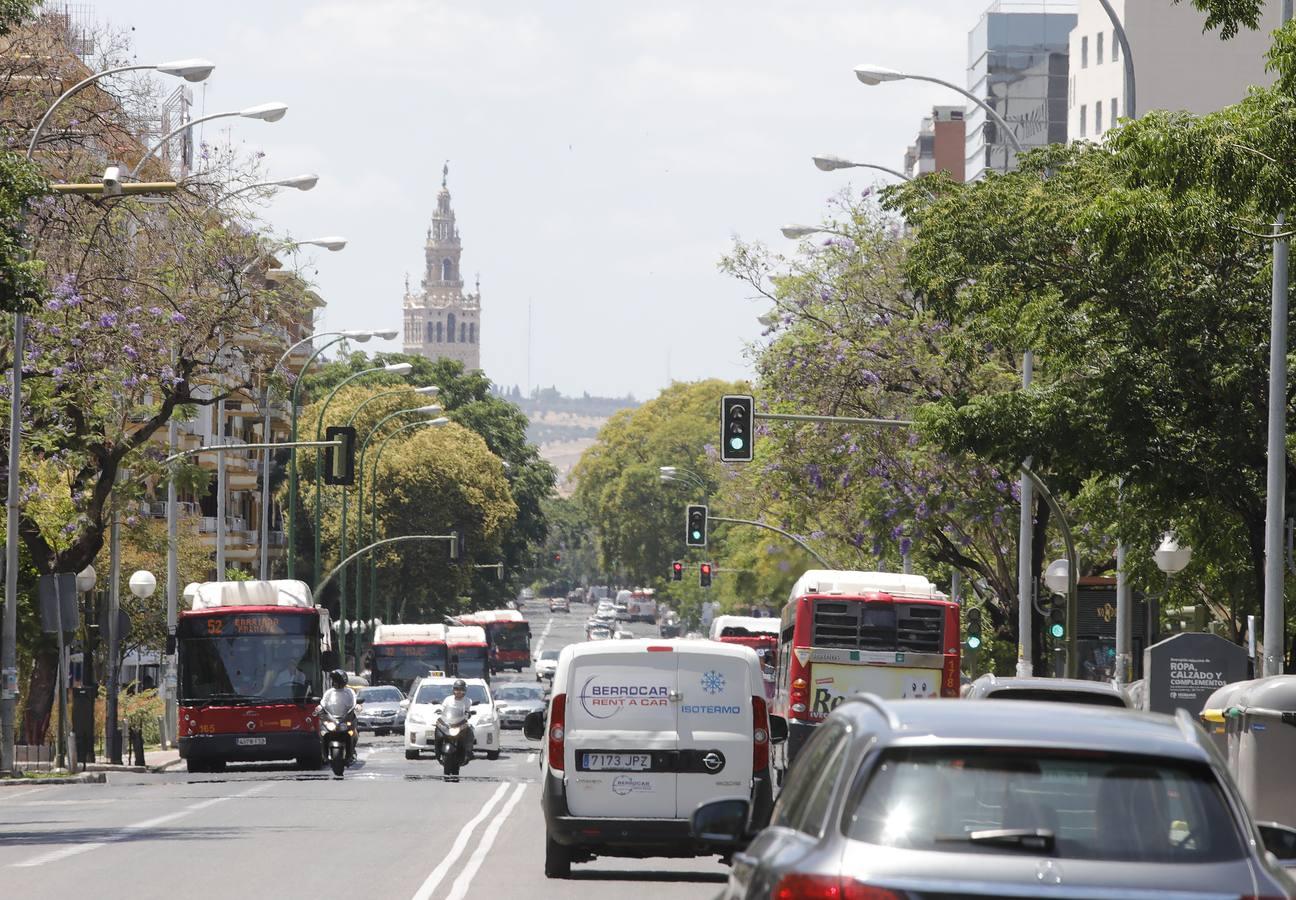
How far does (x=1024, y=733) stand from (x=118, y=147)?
1087 inches

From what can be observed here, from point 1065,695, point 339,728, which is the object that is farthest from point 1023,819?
point 339,728

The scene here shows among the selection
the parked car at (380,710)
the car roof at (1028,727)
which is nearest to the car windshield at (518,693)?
the parked car at (380,710)

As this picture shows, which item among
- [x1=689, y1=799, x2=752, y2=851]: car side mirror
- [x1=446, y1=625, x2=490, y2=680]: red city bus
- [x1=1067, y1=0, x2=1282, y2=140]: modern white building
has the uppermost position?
[x1=1067, y1=0, x2=1282, y2=140]: modern white building

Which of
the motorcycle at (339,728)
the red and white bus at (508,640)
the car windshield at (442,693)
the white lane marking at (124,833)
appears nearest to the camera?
the white lane marking at (124,833)

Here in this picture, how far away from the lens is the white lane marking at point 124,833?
58.2 ft

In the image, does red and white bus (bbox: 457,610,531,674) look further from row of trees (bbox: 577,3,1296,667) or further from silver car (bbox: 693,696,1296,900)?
silver car (bbox: 693,696,1296,900)

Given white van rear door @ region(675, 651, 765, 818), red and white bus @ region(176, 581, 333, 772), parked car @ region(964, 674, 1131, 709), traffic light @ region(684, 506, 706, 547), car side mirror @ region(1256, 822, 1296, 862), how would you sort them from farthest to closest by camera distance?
traffic light @ region(684, 506, 706, 547) < red and white bus @ region(176, 581, 333, 772) < parked car @ region(964, 674, 1131, 709) < white van rear door @ region(675, 651, 765, 818) < car side mirror @ region(1256, 822, 1296, 862)

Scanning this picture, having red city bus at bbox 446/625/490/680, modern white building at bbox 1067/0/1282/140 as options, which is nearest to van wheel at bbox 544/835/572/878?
red city bus at bbox 446/625/490/680

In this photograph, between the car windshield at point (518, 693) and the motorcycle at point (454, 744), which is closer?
the motorcycle at point (454, 744)

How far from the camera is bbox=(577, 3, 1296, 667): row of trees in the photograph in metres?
20.0

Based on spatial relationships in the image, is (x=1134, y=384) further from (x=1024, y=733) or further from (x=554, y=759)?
(x=1024, y=733)

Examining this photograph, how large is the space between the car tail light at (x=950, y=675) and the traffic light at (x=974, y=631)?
1108 cm

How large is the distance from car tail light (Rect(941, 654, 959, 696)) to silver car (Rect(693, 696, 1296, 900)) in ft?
87.4

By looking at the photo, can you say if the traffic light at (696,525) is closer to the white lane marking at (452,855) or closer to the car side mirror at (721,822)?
the white lane marking at (452,855)
